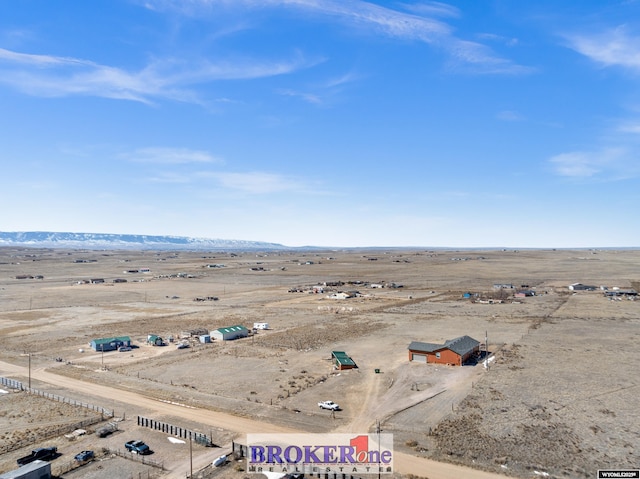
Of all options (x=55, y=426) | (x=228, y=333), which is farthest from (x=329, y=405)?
(x=228, y=333)

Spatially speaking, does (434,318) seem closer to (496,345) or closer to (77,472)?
(496,345)

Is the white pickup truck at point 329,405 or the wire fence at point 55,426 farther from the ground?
the white pickup truck at point 329,405

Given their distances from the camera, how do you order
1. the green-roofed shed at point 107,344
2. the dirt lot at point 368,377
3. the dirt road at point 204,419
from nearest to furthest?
the dirt road at point 204,419, the dirt lot at point 368,377, the green-roofed shed at point 107,344

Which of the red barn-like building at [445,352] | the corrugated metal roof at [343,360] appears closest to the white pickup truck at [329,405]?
the corrugated metal roof at [343,360]

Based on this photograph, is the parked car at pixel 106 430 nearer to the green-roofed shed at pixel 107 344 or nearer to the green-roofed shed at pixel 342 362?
the green-roofed shed at pixel 342 362

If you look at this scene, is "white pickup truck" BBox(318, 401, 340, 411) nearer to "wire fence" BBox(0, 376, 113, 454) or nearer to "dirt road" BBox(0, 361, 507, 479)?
"dirt road" BBox(0, 361, 507, 479)

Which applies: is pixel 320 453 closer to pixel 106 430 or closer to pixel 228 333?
pixel 106 430
